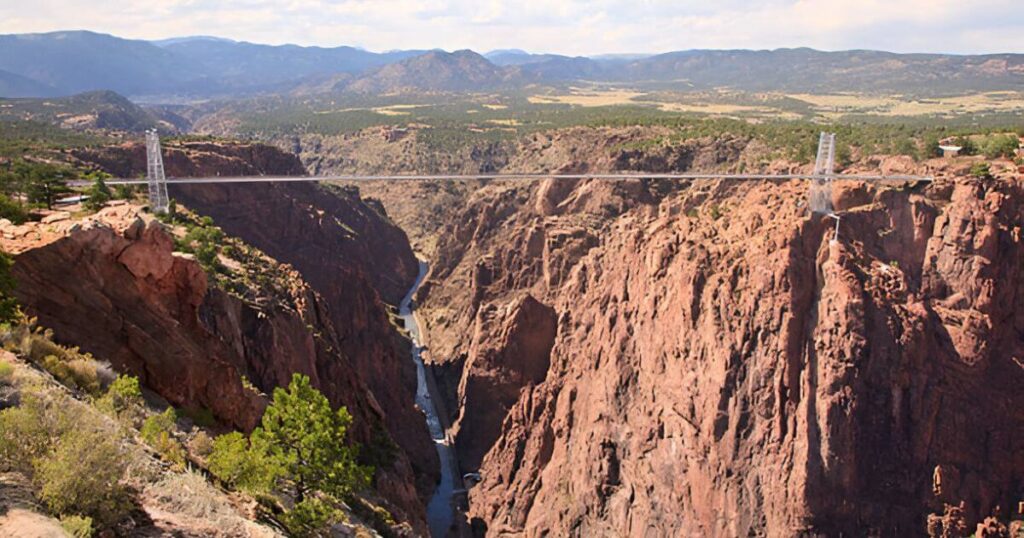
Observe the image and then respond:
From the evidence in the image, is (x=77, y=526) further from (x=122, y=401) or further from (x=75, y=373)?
(x=75, y=373)

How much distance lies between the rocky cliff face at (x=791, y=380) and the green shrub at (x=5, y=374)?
30711mm

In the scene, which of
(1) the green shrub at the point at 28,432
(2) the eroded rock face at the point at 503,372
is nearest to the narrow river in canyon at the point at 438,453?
(2) the eroded rock face at the point at 503,372

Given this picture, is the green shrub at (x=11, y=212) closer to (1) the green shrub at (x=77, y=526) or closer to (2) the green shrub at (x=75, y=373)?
(2) the green shrub at (x=75, y=373)

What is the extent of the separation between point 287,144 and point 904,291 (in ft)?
505

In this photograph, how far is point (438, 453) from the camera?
56.1 meters

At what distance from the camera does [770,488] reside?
34.8m

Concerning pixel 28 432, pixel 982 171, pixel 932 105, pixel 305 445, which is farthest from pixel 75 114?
pixel 932 105

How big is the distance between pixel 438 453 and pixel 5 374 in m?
43.7

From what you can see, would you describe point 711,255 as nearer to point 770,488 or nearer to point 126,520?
point 770,488

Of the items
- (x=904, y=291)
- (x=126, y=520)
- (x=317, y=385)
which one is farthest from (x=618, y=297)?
(x=126, y=520)

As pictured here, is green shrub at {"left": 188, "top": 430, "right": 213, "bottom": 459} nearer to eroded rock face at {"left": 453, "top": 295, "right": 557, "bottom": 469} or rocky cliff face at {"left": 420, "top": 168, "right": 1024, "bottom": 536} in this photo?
rocky cliff face at {"left": 420, "top": 168, "right": 1024, "bottom": 536}

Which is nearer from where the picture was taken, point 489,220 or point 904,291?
point 904,291

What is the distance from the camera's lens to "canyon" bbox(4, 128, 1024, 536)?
80.4 feet

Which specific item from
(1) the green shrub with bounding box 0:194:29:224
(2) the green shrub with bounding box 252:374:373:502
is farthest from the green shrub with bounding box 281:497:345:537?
(1) the green shrub with bounding box 0:194:29:224
